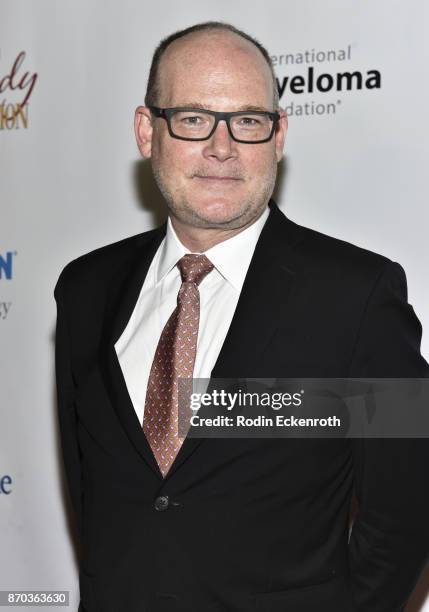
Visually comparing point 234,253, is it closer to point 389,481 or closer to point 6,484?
point 389,481

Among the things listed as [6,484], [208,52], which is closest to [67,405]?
[208,52]

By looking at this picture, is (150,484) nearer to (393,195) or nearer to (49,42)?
(393,195)

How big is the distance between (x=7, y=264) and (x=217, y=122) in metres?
1.55

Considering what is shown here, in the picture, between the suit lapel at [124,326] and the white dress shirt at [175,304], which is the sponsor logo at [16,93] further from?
the white dress shirt at [175,304]

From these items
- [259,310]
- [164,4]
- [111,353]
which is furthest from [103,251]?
[164,4]

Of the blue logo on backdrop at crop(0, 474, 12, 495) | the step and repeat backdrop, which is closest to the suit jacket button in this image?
the step and repeat backdrop

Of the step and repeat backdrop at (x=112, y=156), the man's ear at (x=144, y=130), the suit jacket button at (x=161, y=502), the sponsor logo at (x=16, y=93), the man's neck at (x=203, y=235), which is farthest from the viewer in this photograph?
the sponsor logo at (x=16, y=93)

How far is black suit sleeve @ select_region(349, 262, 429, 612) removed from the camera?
182 cm

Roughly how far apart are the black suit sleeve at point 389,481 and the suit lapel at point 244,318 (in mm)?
200

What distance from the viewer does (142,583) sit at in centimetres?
Result: 180

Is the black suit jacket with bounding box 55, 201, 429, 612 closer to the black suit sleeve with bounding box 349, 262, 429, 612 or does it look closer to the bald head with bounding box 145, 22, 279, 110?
the black suit sleeve with bounding box 349, 262, 429, 612

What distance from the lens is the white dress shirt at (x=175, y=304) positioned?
1931mm

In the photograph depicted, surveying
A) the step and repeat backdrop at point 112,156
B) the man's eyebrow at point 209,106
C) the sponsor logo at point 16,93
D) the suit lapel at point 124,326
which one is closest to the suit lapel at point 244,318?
the suit lapel at point 124,326

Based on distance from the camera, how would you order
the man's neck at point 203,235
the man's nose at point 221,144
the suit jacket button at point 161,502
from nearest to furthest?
the suit jacket button at point 161,502 → the man's nose at point 221,144 → the man's neck at point 203,235
